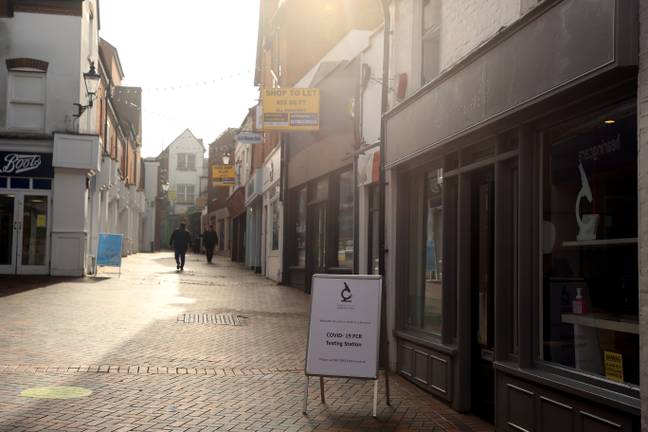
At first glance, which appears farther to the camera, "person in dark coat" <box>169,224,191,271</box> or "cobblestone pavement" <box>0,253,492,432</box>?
"person in dark coat" <box>169,224,191,271</box>

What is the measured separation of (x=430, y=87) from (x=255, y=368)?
12.3ft

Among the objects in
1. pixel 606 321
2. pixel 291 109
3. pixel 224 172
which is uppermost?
pixel 224 172

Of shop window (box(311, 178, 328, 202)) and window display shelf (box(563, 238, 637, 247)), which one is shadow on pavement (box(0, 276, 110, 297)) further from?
window display shelf (box(563, 238, 637, 247))

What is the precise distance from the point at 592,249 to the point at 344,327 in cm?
248

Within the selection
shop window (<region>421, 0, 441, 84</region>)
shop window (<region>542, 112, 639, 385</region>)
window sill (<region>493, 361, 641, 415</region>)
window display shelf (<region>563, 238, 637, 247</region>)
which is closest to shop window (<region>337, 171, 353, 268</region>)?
shop window (<region>421, 0, 441, 84</region>)

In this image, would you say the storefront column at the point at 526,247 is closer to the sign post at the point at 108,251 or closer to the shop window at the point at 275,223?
the sign post at the point at 108,251

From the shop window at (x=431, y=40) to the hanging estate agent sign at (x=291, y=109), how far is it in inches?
317

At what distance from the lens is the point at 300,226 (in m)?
21.1

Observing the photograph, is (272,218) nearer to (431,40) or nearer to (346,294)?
(431,40)

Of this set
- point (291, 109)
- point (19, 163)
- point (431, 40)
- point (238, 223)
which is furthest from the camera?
point (238, 223)

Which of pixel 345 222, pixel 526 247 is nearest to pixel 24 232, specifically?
pixel 345 222

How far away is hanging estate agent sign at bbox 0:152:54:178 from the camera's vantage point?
20.8 meters

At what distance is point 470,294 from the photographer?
7.16 meters

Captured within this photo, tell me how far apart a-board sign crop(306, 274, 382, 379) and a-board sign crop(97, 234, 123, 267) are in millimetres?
16084
